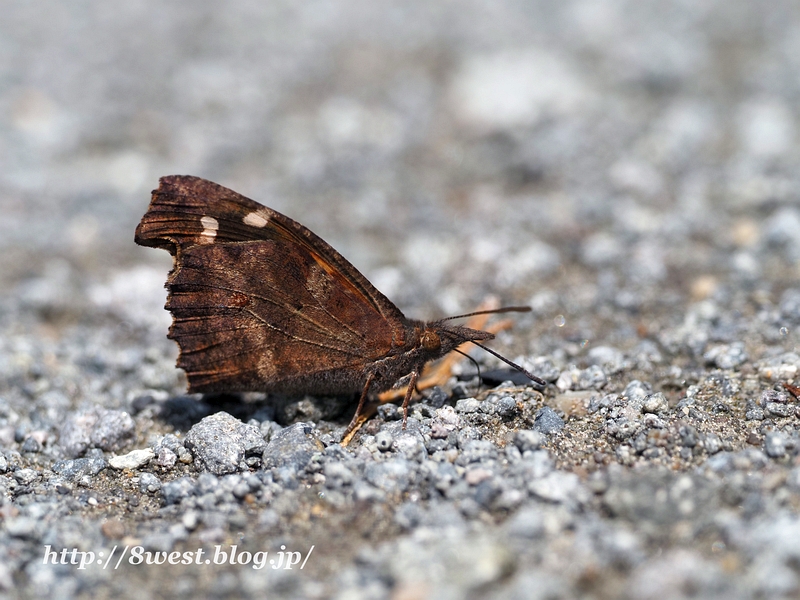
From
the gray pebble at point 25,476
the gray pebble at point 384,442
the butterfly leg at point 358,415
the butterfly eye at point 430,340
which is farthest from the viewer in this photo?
the butterfly eye at point 430,340

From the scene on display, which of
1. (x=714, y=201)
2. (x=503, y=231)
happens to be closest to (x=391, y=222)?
(x=503, y=231)

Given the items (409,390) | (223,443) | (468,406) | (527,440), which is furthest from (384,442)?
(223,443)

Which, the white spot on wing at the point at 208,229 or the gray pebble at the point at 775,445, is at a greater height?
the white spot on wing at the point at 208,229

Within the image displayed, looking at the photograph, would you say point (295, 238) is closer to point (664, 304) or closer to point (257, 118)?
point (664, 304)

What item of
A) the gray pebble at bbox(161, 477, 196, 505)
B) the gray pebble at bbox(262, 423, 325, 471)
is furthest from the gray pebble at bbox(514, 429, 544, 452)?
the gray pebble at bbox(161, 477, 196, 505)

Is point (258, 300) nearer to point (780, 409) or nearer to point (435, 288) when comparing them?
point (435, 288)

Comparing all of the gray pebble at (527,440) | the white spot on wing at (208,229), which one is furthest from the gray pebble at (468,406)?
the white spot on wing at (208,229)

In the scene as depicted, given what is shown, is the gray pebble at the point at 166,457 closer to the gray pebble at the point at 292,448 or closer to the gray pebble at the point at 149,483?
the gray pebble at the point at 149,483
